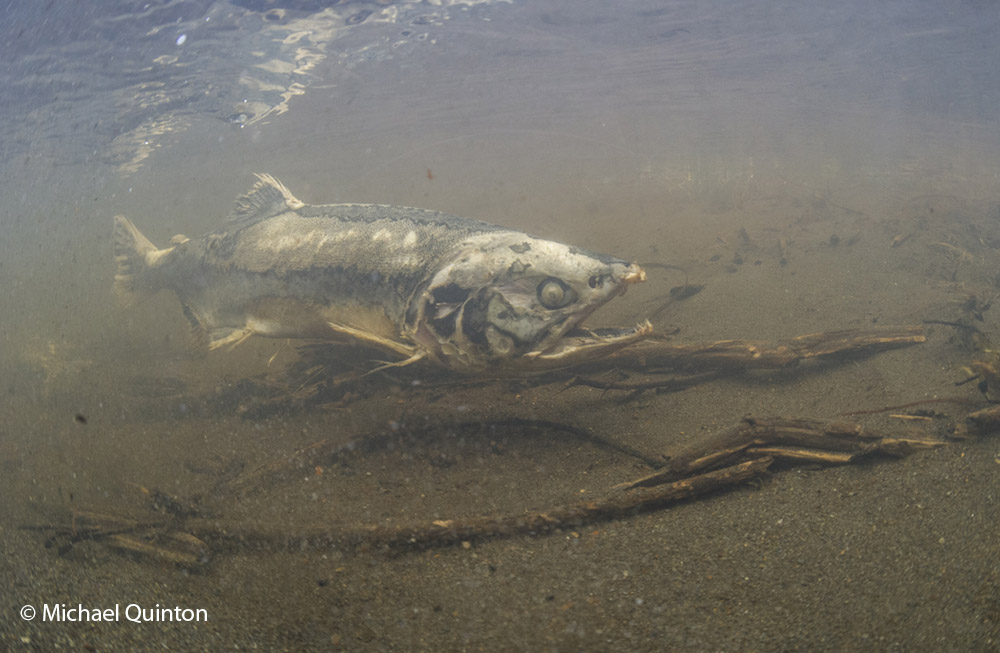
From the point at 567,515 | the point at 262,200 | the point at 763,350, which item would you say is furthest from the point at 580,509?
the point at 262,200

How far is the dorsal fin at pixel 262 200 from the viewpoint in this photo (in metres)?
5.11

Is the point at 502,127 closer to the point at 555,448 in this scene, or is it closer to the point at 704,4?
the point at 704,4

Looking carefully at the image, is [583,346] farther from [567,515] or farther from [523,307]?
[567,515]

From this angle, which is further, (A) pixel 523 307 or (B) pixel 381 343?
(B) pixel 381 343

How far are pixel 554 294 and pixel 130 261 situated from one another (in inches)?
235

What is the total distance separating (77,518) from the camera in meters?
2.94

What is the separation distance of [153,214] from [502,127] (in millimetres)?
38575

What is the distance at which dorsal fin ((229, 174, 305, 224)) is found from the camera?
5105 millimetres

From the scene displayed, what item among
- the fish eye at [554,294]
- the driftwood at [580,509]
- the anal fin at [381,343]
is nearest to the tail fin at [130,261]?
the anal fin at [381,343]

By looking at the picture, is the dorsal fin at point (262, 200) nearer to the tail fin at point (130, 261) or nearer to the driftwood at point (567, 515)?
the tail fin at point (130, 261)

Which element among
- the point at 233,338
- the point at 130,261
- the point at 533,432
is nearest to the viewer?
the point at 533,432

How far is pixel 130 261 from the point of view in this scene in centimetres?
633

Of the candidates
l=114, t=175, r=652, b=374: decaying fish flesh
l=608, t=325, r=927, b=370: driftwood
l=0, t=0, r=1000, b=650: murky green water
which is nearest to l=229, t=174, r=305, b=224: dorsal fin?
l=114, t=175, r=652, b=374: decaying fish flesh

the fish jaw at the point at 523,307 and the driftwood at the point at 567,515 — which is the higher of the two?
the fish jaw at the point at 523,307
